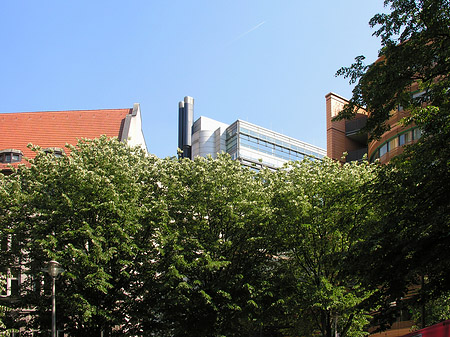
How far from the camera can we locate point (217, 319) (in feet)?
86.7

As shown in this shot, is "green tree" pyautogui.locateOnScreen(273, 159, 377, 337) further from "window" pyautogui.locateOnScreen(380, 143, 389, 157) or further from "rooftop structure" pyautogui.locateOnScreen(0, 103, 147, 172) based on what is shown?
"rooftop structure" pyautogui.locateOnScreen(0, 103, 147, 172)

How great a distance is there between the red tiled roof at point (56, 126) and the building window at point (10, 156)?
223cm

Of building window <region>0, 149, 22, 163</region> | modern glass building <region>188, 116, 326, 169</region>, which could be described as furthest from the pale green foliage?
modern glass building <region>188, 116, 326, 169</region>

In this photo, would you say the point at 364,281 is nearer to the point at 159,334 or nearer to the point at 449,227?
the point at 449,227

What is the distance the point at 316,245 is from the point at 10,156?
2659cm

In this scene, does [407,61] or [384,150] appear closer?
[407,61]

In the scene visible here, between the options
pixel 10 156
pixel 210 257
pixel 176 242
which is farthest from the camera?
pixel 10 156

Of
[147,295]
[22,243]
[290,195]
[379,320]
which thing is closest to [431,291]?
[379,320]

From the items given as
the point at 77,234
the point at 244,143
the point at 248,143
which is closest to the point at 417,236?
the point at 77,234

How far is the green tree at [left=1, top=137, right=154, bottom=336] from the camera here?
23953mm

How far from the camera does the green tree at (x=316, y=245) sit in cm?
2623

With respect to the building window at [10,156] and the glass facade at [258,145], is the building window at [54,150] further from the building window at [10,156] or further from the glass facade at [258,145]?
the glass facade at [258,145]

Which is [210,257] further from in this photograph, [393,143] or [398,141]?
[393,143]

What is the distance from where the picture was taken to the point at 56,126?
48312 mm
